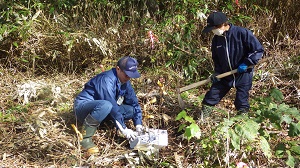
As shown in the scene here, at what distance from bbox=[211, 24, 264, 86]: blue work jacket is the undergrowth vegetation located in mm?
525

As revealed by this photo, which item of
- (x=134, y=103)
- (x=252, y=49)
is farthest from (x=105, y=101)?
(x=252, y=49)

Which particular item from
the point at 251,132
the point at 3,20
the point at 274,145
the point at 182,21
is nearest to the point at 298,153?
the point at 274,145

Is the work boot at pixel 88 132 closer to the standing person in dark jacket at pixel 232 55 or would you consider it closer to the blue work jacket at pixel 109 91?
the blue work jacket at pixel 109 91

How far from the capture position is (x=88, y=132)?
11.4 feet

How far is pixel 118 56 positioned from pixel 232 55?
208 cm

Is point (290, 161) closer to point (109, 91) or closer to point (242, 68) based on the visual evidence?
point (242, 68)

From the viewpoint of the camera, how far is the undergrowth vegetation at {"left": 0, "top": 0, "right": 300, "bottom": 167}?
3.73 m

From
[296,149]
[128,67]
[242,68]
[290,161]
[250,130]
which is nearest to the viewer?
[250,130]

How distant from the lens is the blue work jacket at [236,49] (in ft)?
11.8

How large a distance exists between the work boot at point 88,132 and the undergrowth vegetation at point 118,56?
0.10 meters

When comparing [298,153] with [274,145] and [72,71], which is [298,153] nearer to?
[274,145]

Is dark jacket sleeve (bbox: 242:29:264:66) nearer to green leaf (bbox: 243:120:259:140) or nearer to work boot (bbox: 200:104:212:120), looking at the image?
work boot (bbox: 200:104:212:120)

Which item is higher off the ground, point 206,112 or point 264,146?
point 264,146

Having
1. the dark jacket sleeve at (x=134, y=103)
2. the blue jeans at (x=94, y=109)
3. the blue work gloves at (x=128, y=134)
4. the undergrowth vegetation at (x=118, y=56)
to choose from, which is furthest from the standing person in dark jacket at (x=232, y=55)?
the blue jeans at (x=94, y=109)
